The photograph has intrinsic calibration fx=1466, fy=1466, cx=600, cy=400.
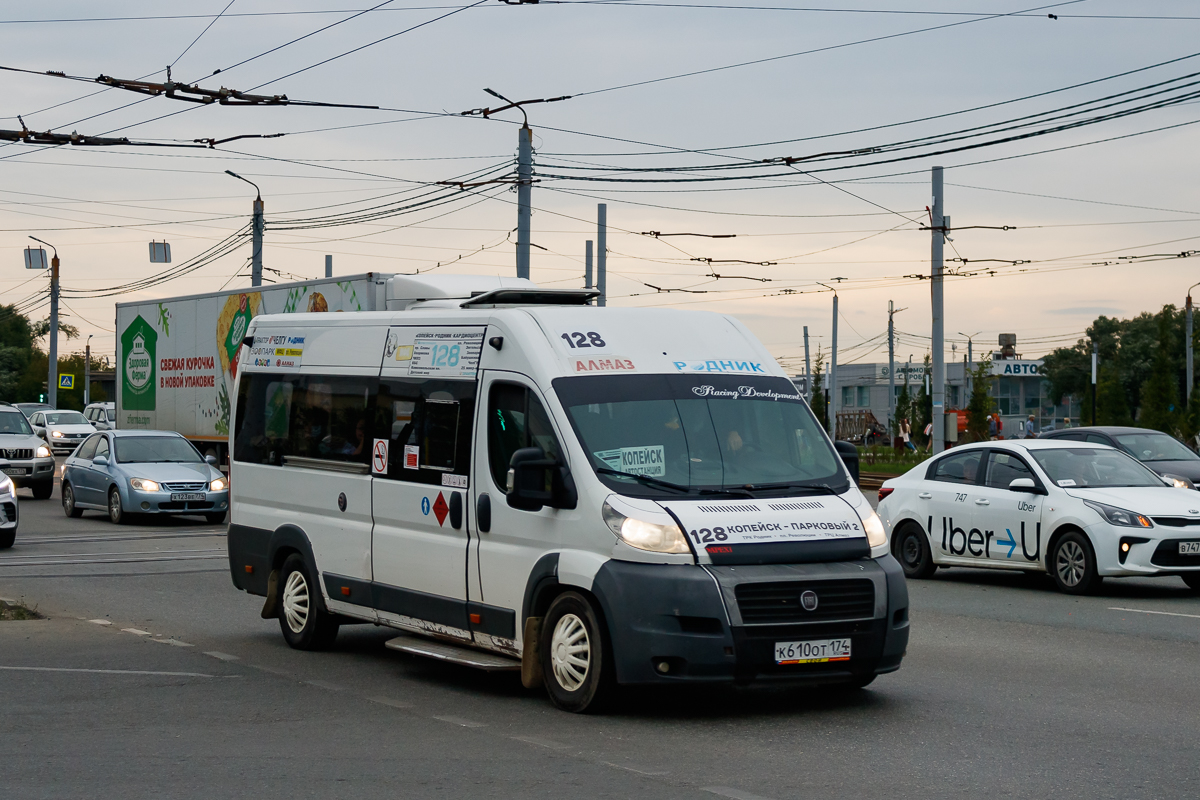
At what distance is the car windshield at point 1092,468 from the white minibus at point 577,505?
6.53 meters

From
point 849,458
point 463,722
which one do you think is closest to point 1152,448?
point 849,458

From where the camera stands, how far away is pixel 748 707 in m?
8.42

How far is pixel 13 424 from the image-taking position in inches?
1158

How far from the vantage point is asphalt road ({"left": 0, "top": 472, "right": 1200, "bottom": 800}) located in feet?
21.5

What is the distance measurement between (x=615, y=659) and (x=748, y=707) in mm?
1013

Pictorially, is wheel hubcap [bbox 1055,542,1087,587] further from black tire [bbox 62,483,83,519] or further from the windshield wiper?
black tire [bbox 62,483,83,519]

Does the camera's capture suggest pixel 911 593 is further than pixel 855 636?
Yes

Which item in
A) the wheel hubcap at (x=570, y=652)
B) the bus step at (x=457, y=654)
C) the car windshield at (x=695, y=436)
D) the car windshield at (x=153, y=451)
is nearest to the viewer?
the wheel hubcap at (x=570, y=652)

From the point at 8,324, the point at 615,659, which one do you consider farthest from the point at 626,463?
the point at 8,324

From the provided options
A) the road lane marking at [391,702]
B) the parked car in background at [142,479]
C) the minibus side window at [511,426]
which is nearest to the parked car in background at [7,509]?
the parked car in background at [142,479]

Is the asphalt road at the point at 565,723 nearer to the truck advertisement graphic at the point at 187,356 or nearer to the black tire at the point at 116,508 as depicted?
the black tire at the point at 116,508

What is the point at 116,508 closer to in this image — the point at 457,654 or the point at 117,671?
the point at 117,671

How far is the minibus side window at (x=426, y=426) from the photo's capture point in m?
9.26

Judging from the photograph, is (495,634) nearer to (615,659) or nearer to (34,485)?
(615,659)
